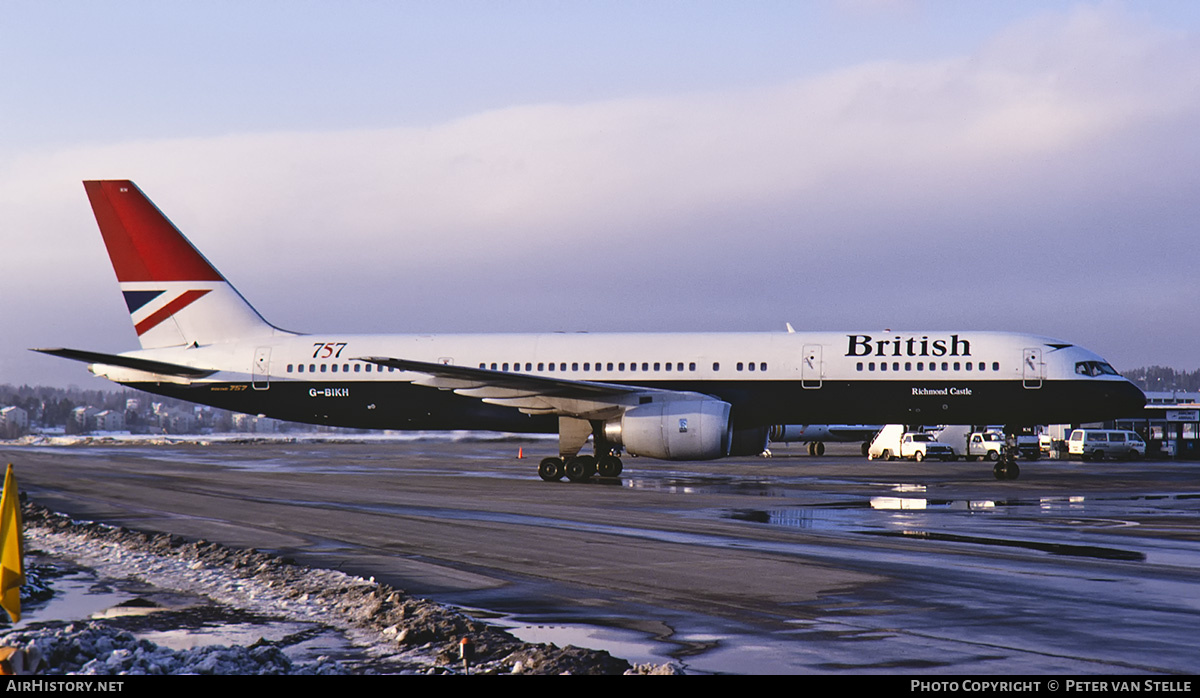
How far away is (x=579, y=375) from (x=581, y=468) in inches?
123

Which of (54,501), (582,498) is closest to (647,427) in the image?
(582,498)

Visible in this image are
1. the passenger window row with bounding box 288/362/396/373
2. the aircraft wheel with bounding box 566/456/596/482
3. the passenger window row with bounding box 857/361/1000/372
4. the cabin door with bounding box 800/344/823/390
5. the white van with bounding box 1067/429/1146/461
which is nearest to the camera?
the passenger window row with bounding box 857/361/1000/372

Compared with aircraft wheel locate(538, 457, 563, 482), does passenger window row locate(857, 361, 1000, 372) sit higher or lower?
higher

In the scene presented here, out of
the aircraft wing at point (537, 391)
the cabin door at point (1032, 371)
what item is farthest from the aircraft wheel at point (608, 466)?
the cabin door at point (1032, 371)

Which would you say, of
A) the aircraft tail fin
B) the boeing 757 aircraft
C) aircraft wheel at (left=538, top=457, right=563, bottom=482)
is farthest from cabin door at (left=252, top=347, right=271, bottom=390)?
aircraft wheel at (left=538, top=457, right=563, bottom=482)

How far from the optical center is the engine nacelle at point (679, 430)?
27969 mm

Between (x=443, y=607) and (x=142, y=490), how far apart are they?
62.7 feet

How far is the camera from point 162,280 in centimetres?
3534

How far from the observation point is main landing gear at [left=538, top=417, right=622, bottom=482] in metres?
30.6

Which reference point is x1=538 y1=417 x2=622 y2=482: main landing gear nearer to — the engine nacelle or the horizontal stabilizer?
the engine nacelle

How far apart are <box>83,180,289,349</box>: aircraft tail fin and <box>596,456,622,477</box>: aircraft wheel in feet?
40.1

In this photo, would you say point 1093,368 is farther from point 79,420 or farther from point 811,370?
point 79,420

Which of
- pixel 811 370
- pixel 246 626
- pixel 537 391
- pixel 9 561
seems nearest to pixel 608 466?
pixel 537 391

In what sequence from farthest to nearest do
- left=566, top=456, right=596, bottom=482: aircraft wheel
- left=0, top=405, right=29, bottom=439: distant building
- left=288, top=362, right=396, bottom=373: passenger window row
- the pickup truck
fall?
left=0, top=405, right=29, bottom=439: distant building → the pickup truck → left=288, top=362, right=396, bottom=373: passenger window row → left=566, top=456, right=596, bottom=482: aircraft wheel
